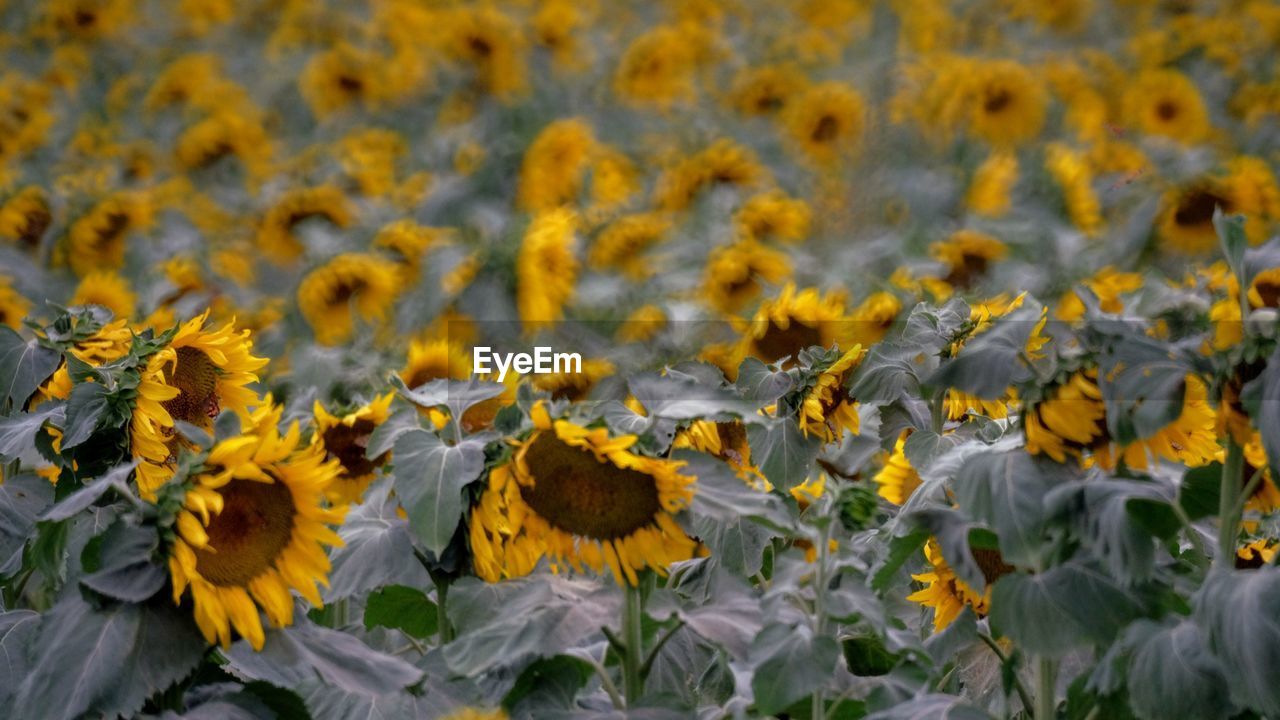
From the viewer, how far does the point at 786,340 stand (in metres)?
2.26

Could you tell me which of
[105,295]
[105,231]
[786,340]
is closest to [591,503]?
[786,340]

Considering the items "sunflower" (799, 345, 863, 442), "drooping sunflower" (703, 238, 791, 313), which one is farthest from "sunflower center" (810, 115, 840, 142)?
"sunflower" (799, 345, 863, 442)

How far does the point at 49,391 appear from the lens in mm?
1773

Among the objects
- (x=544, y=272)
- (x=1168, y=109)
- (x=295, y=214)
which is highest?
(x=544, y=272)

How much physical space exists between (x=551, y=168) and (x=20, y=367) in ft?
8.82

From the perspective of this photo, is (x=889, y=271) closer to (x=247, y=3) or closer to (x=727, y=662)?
(x=727, y=662)

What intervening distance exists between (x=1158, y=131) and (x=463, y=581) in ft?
16.1

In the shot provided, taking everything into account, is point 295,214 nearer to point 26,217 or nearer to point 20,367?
point 26,217

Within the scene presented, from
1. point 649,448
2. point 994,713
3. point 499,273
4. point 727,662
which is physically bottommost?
point 499,273

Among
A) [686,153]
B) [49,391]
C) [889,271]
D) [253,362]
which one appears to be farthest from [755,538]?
[686,153]

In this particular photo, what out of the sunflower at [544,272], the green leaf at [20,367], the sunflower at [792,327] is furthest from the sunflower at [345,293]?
the green leaf at [20,367]

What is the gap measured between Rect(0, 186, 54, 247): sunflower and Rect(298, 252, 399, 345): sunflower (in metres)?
1.00

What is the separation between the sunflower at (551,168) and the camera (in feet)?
13.9

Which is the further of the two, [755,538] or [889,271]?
[889,271]
